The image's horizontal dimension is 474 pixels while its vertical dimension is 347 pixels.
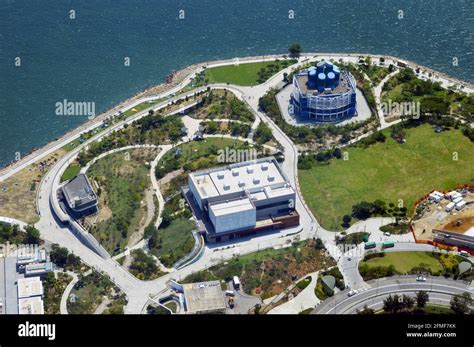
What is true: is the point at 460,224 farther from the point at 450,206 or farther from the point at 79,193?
the point at 79,193

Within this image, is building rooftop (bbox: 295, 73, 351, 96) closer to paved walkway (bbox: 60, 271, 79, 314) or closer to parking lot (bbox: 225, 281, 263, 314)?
parking lot (bbox: 225, 281, 263, 314)

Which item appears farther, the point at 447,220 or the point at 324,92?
the point at 324,92

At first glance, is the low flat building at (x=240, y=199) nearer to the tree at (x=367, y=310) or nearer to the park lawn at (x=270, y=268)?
the park lawn at (x=270, y=268)

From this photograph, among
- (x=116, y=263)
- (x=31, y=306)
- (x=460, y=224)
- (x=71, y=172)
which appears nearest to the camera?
(x=31, y=306)

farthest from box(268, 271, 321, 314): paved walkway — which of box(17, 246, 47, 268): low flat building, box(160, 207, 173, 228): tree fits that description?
box(17, 246, 47, 268): low flat building

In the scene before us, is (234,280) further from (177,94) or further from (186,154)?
(177,94)

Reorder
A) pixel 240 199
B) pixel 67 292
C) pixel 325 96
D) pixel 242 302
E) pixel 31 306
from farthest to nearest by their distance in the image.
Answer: pixel 325 96
pixel 240 199
pixel 67 292
pixel 31 306
pixel 242 302

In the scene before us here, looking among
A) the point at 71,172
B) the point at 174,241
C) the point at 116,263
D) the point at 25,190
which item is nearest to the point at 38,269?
the point at 116,263
